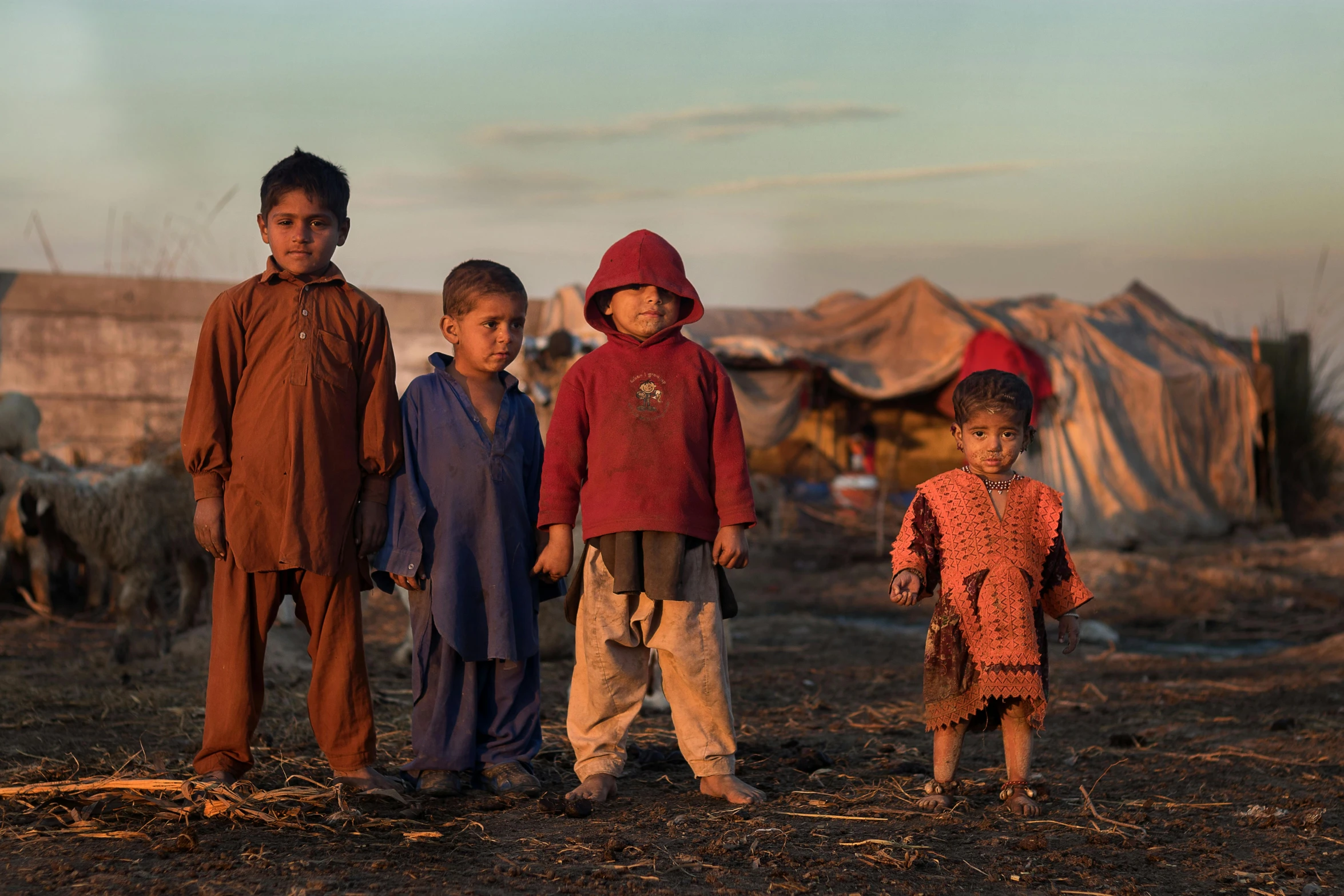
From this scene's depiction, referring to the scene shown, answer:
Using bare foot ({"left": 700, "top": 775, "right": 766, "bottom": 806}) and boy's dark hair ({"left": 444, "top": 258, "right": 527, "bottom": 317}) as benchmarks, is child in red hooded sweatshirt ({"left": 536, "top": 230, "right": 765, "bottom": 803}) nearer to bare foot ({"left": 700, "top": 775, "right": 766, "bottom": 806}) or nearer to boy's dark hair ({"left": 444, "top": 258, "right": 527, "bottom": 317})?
bare foot ({"left": 700, "top": 775, "right": 766, "bottom": 806})

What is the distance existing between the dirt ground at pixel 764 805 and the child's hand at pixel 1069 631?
0.45 meters

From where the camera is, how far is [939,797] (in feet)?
11.3

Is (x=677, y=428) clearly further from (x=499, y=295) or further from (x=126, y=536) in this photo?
(x=126, y=536)

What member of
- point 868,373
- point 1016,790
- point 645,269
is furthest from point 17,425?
point 868,373

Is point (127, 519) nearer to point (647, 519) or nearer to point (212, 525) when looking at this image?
point (212, 525)

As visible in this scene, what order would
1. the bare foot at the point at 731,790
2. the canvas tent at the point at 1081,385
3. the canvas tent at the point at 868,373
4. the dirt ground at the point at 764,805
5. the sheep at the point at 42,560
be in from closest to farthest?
the dirt ground at the point at 764,805 → the bare foot at the point at 731,790 → the sheep at the point at 42,560 → the canvas tent at the point at 868,373 → the canvas tent at the point at 1081,385

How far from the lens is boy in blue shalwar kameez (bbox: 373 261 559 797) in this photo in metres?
3.57

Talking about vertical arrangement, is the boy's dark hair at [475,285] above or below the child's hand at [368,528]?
above

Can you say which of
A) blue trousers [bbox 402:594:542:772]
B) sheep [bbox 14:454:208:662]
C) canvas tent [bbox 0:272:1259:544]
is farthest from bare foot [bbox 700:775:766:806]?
canvas tent [bbox 0:272:1259:544]

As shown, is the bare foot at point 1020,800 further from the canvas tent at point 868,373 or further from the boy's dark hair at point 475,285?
the canvas tent at point 868,373

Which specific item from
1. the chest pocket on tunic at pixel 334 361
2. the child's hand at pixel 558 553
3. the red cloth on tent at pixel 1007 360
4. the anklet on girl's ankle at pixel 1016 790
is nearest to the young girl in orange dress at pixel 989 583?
the anklet on girl's ankle at pixel 1016 790

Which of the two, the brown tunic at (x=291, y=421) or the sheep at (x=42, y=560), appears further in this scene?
the sheep at (x=42, y=560)

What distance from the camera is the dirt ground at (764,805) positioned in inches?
110

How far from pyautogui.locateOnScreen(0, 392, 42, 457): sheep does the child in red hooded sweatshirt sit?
713cm
